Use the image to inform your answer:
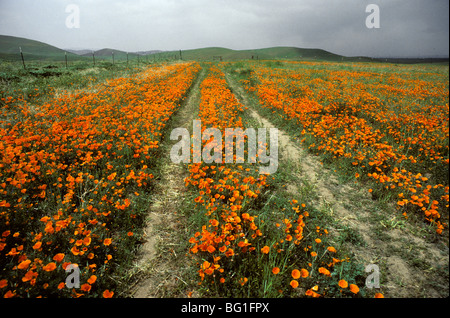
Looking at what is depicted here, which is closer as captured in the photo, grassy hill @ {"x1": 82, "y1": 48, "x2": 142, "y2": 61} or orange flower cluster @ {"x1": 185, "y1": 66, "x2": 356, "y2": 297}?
orange flower cluster @ {"x1": 185, "y1": 66, "x2": 356, "y2": 297}

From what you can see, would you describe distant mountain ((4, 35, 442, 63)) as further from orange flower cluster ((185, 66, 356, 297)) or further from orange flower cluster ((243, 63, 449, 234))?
orange flower cluster ((185, 66, 356, 297))

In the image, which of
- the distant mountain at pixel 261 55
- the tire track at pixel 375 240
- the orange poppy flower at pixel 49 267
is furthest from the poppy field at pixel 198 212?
the distant mountain at pixel 261 55

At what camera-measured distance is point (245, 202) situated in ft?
12.3

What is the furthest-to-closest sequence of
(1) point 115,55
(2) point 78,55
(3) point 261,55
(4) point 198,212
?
(3) point 261,55, (1) point 115,55, (2) point 78,55, (4) point 198,212

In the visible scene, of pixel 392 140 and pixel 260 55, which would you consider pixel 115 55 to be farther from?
pixel 392 140

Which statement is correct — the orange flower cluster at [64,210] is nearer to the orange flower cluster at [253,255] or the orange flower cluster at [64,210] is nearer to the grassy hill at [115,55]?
the orange flower cluster at [253,255]

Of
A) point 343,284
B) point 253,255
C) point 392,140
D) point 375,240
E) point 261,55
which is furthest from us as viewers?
point 261,55

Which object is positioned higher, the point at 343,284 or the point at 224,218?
the point at 224,218

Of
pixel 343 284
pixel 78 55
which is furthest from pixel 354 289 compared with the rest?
pixel 78 55

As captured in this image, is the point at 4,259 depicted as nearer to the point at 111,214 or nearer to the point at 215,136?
the point at 111,214

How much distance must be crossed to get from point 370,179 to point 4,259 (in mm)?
6663

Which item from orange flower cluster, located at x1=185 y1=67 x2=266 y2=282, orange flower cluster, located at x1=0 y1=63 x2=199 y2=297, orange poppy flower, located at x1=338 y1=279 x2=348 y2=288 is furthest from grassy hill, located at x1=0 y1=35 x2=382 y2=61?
orange poppy flower, located at x1=338 y1=279 x2=348 y2=288

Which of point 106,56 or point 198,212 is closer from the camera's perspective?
point 198,212
